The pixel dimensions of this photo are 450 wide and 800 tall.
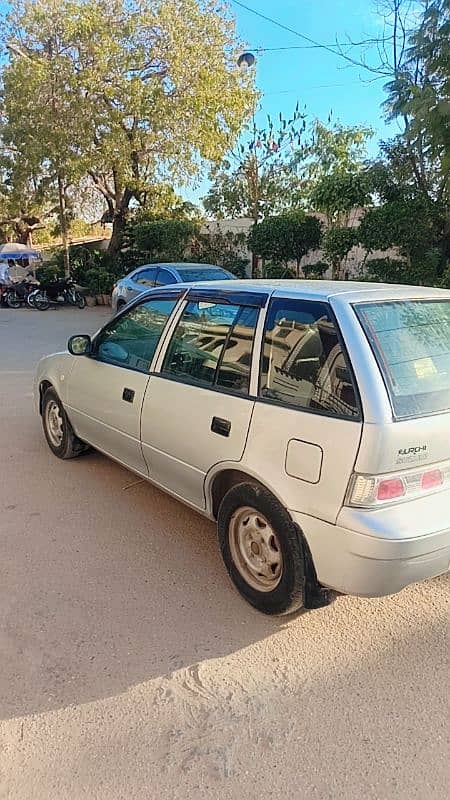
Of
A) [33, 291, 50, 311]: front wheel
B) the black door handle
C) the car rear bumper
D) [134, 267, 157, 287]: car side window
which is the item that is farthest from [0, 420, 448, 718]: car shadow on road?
[33, 291, 50, 311]: front wheel

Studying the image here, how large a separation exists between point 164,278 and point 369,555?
10.7 m

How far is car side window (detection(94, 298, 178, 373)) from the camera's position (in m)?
3.67

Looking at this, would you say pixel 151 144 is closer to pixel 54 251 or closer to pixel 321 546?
pixel 54 251

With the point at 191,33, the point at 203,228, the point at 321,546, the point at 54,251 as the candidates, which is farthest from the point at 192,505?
the point at 54,251

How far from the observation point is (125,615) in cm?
282

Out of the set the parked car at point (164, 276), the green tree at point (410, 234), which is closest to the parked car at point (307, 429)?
the parked car at point (164, 276)

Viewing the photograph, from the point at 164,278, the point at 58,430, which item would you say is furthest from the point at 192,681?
the point at 164,278

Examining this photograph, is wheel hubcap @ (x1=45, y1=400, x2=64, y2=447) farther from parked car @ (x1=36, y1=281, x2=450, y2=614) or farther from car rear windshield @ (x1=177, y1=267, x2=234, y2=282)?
car rear windshield @ (x1=177, y1=267, x2=234, y2=282)

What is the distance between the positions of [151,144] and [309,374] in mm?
18467

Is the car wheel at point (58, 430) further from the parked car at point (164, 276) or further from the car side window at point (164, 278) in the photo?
the car side window at point (164, 278)

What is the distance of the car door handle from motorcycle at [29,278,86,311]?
15862 millimetres

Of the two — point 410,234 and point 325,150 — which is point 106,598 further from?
point 325,150

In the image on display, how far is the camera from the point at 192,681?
2.41 metres

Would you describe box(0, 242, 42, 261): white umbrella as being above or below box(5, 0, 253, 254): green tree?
below
